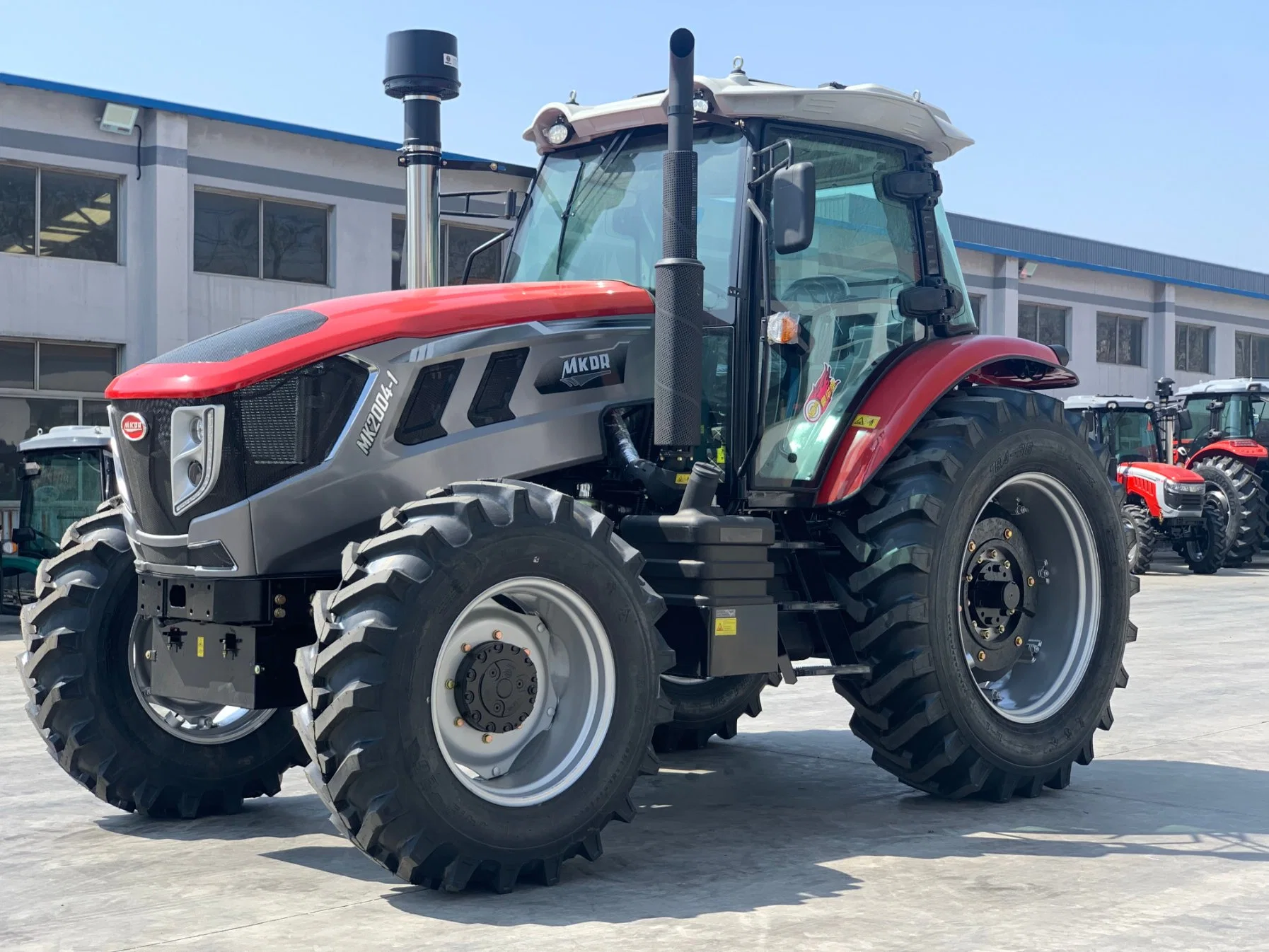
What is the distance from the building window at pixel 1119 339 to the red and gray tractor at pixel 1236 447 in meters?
13.7

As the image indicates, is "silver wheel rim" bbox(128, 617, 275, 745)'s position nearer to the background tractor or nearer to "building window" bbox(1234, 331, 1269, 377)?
the background tractor

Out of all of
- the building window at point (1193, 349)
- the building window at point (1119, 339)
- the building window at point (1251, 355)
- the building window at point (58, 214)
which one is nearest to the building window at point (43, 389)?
the building window at point (58, 214)

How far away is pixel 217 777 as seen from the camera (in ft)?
20.5

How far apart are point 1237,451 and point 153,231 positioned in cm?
1549

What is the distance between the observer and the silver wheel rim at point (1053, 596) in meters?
6.88

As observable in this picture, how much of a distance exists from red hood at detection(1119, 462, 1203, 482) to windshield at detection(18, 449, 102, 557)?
14.0 m

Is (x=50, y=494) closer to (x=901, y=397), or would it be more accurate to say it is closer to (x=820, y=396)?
(x=820, y=396)

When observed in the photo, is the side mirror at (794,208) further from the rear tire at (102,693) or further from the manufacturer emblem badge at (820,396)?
the rear tire at (102,693)

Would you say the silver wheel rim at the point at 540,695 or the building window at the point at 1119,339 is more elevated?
the building window at the point at 1119,339

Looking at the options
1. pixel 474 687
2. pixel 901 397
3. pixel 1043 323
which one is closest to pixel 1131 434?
pixel 1043 323

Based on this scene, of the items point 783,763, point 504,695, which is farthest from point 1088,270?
point 504,695

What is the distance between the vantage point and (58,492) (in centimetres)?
1694

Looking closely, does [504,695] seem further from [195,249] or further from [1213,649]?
[195,249]

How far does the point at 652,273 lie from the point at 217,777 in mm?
2655
